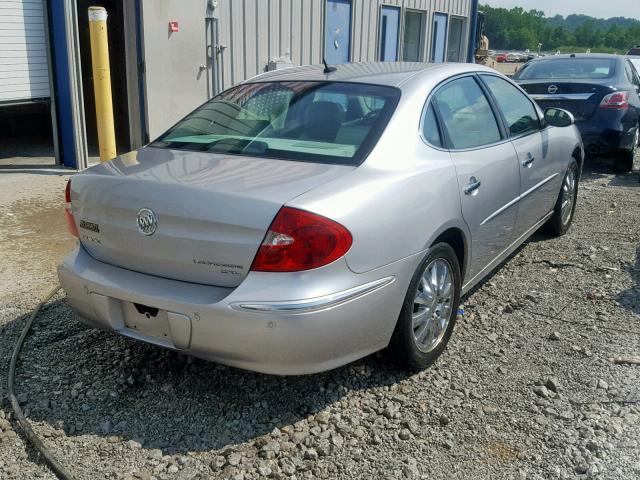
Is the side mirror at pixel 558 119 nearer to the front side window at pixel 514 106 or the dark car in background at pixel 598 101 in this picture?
the front side window at pixel 514 106

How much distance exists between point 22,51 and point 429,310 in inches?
253

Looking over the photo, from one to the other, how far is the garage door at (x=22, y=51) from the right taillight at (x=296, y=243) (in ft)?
20.8

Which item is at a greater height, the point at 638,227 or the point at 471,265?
the point at 471,265

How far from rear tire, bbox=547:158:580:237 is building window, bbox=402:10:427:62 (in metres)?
8.97

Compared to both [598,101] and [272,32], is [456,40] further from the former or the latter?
[598,101]

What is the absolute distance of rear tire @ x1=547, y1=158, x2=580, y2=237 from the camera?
5.61 m

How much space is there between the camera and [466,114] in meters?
4.01

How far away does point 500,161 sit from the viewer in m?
4.09

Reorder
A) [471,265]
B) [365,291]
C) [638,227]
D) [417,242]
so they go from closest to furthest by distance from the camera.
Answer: [365,291]
[417,242]
[471,265]
[638,227]

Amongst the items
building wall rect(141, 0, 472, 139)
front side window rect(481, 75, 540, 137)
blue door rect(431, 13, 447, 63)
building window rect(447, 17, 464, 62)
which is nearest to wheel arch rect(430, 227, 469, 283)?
front side window rect(481, 75, 540, 137)

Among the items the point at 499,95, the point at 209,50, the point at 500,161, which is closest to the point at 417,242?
the point at 500,161

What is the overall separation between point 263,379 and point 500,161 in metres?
1.95

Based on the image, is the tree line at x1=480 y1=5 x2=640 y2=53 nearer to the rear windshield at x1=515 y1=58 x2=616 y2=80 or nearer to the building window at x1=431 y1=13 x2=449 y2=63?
the building window at x1=431 y1=13 x2=449 y2=63

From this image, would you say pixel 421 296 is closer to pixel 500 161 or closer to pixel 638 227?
pixel 500 161
